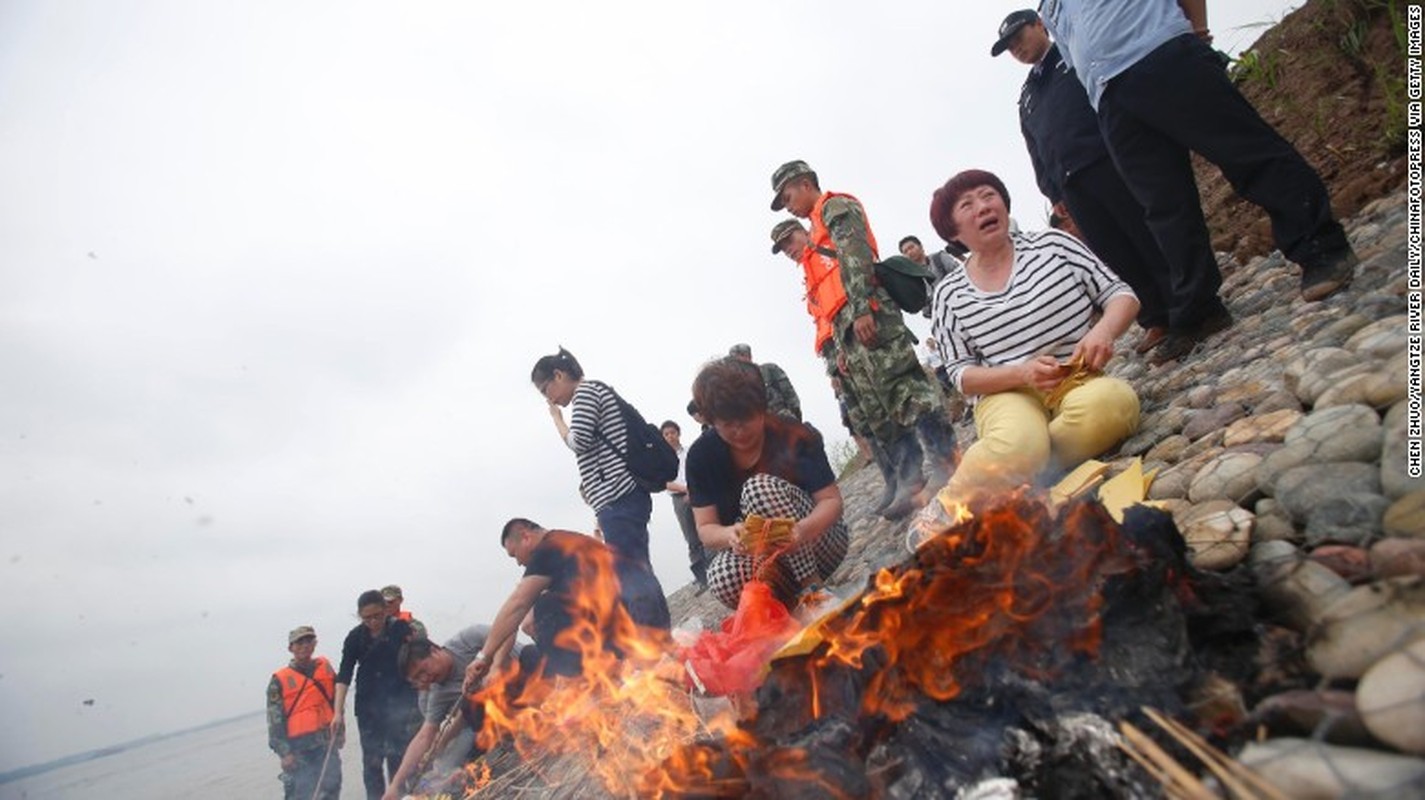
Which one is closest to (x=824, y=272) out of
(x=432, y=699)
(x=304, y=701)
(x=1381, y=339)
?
(x=1381, y=339)

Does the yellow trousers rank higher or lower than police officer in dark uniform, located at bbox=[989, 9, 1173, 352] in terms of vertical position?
lower

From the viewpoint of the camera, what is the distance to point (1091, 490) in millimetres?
2598

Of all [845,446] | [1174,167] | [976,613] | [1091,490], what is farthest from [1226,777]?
[845,446]

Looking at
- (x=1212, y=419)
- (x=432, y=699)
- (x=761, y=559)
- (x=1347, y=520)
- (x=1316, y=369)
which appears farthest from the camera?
(x=432, y=699)

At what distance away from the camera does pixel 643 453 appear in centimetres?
504

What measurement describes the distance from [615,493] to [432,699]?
3.13m

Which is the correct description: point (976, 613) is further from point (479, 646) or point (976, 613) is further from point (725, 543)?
point (479, 646)

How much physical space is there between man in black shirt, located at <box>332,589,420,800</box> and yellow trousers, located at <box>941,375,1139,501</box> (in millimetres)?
6238

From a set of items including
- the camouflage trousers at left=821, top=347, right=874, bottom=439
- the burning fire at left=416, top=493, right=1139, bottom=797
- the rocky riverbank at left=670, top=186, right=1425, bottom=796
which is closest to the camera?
the rocky riverbank at left=670, top=186, right=1425, bottom=796

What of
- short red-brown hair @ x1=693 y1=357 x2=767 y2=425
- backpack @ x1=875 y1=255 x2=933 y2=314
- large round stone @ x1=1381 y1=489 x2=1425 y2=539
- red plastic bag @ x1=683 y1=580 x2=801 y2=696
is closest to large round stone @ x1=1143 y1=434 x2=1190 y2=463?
large round stone @ x1=1381 y1=489 x2=1425 y2=539

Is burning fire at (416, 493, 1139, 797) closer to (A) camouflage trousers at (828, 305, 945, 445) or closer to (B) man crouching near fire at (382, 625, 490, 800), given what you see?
(A) camouflage trousers at (828, 305, 945, 445)

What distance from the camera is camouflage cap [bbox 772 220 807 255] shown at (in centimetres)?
601

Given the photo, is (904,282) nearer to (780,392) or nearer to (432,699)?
(780,392)

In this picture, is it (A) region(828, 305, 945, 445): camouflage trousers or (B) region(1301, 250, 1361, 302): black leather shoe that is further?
(A) region(828, 305, 945, 445): camouflage trousers
